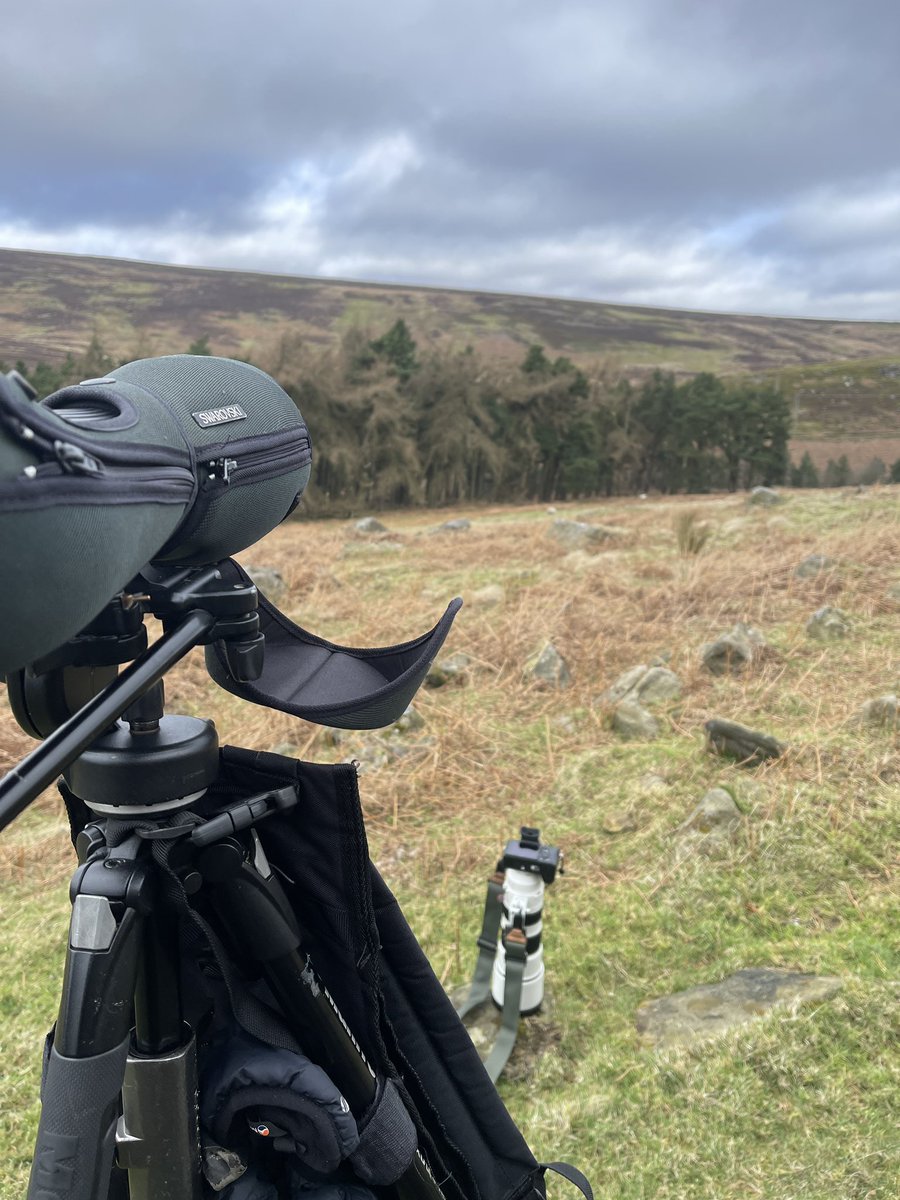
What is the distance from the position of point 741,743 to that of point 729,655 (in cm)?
128

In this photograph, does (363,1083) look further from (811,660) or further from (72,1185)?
(811,660)

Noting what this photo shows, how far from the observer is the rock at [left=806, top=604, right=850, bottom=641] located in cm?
546

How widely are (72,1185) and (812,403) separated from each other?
63.5 m

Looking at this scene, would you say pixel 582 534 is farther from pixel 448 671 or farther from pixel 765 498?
pixel 448 671

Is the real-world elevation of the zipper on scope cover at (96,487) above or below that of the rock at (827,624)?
above

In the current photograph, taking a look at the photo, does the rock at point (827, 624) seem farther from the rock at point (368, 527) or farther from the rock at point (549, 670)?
the rock at point (368, 527)

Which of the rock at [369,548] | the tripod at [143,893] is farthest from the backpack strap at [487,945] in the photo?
the rock at [369,548]

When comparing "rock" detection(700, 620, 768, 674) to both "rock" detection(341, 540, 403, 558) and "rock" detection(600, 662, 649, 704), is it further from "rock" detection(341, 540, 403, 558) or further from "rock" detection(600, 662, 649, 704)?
"rock" detection(341, 540, 403, 558)

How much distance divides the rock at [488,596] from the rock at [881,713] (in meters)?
3.45

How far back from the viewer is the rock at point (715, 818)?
10.7ft

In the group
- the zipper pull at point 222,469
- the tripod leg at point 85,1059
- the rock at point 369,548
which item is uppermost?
the zipper pull at point 222,469

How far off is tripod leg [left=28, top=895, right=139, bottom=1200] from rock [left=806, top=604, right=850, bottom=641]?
5367 millimetres

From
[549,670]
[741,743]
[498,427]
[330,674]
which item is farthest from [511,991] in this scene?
[498,427]

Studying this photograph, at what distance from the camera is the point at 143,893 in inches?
37.6
